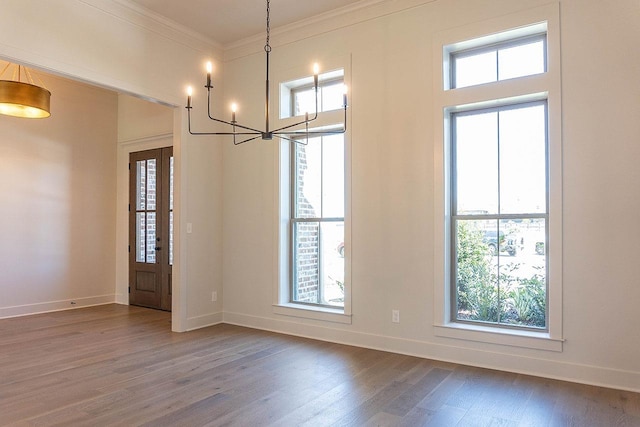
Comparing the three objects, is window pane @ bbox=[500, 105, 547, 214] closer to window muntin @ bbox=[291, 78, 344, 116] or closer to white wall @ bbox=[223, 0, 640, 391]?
white wall @ bbox=[223, 0, 640, 391]

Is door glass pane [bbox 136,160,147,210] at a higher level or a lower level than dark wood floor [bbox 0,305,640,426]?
higher

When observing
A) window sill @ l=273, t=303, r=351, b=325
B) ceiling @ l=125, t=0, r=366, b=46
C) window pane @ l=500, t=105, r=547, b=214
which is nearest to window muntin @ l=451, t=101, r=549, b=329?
window pane @ l=500, t=105, r=547, b=214

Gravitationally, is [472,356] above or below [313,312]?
below

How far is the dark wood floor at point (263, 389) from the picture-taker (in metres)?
2.76

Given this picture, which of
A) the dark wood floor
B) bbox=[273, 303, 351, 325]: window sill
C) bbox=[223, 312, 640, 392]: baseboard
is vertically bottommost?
the dark wood floor

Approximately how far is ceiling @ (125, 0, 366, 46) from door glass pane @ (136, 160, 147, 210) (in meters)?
2.55

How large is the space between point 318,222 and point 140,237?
3.31 meters

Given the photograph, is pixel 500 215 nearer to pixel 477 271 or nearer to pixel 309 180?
pixel 477 271

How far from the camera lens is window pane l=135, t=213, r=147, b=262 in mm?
6720

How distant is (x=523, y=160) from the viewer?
12.5ft

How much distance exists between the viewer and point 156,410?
112 inches

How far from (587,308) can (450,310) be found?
43.7 inches

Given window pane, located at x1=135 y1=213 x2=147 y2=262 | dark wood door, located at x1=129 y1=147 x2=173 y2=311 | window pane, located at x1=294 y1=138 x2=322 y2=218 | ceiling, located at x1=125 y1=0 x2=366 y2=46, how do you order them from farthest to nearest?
window pane, located at x1=135 y1=213 x2=147 y2=262 < dark wood door, located at x1=129 y1=147 x2=173 y2=311 < window pane, located at x1=294 y1=138 x2=322 y2=218 < ceiling, located at x1=125 y1=0 x2=366 y2=46

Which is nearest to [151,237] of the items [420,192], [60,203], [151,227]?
[151,227]
